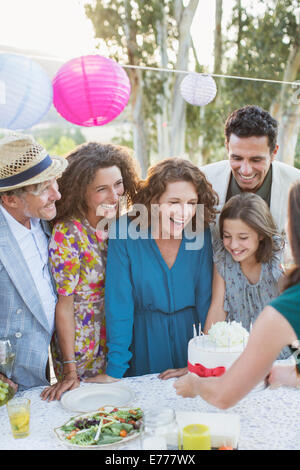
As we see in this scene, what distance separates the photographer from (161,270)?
8.25 feet

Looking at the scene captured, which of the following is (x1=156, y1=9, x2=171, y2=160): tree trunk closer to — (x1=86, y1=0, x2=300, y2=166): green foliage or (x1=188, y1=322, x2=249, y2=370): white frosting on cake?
(x1=86, y1=0, x2=300, y2=166): green foliage

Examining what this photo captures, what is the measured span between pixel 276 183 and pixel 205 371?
1.53 metres

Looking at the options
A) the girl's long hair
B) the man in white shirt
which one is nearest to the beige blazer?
the man in white shirt

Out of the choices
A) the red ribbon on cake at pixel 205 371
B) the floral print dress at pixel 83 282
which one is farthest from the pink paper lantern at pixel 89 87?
the red ribbon on cake at pixel 205 371

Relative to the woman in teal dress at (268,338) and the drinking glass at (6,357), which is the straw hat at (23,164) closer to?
the drinking glass at (6,357)

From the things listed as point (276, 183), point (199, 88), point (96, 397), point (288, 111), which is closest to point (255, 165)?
point (276, 183)

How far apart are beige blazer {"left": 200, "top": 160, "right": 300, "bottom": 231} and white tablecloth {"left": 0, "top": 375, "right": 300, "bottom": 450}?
1.21 metres

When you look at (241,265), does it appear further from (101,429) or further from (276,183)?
(101,429)

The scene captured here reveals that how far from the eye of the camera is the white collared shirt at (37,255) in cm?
228

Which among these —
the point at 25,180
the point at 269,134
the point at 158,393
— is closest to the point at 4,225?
the point at 25,180

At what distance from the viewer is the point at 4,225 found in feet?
7.39

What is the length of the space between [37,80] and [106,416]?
2.49m
